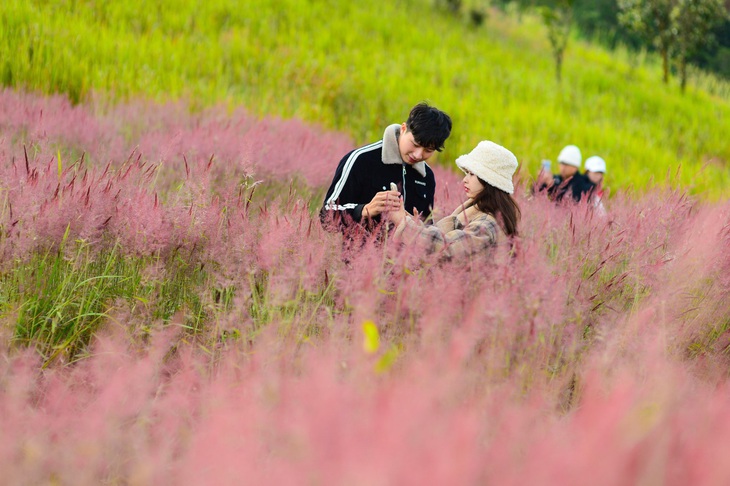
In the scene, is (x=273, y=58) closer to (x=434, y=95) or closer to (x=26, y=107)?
(x=434, y=95)

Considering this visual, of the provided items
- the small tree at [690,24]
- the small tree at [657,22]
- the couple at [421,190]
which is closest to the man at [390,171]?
the couple at [421,190]

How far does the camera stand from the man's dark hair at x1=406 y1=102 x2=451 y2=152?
281cm

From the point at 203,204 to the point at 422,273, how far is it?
93 centimetres

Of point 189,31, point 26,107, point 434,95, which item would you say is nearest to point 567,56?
point 434,95

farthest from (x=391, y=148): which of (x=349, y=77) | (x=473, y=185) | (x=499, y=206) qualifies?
(x=349, y=77)

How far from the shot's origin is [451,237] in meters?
2.49

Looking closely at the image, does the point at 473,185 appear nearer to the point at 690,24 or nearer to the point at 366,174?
the point at 366,174

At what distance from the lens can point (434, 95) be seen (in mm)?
8484

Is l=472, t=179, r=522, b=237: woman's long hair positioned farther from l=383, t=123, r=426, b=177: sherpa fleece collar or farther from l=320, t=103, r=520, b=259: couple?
l=383, t=123, r=426, b=177: sherpa fleece collar

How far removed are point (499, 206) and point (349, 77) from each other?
20.8 feet

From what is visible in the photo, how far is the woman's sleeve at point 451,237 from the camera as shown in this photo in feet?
7.62

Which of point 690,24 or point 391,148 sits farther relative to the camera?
point 690,24

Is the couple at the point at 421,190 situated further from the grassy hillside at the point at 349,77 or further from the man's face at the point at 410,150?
the grassy hillside at the point at 349,77

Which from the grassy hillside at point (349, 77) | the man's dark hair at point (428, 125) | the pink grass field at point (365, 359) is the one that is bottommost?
the grassy hillside at point (349, 77)
